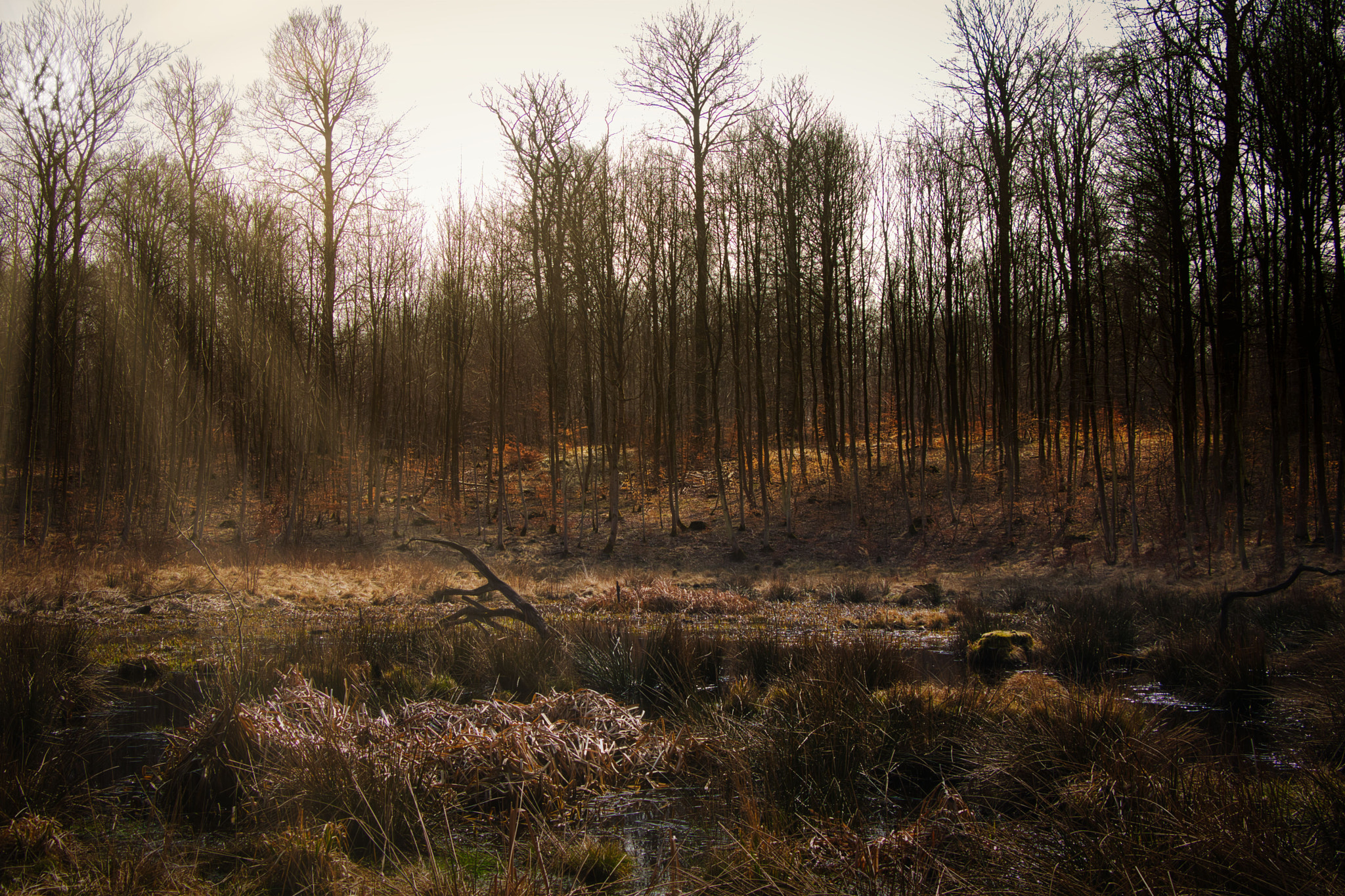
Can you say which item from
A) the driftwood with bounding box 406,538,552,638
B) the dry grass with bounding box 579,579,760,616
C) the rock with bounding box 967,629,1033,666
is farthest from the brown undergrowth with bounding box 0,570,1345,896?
the dry grass with bounding box 579,579,760,616

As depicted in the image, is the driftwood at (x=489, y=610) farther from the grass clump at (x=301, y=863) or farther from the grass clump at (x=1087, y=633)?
the grass clump at (x=1087, y=633)

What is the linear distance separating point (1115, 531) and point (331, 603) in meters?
17.3

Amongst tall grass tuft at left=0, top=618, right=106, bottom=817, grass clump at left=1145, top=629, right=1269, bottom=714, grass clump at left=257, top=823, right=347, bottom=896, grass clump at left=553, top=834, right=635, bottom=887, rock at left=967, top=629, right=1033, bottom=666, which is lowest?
rock at left=967, top=629, right=1033, bottom=666

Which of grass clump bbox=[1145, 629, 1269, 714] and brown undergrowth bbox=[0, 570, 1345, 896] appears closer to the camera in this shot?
brown undergrowth bbox=[0, 570, 1345, 896]

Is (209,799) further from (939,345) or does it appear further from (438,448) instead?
(939,345)

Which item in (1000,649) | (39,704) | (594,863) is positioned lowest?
(1000,649)

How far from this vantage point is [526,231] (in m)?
21.6

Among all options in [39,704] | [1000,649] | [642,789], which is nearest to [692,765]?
[642,789]

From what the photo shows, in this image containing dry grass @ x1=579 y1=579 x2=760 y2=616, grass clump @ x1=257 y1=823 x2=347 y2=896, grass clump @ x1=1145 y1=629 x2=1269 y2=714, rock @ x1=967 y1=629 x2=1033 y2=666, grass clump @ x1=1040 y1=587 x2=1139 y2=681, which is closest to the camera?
grass clump @ x1=257 y1=823 x2=347 y2=896


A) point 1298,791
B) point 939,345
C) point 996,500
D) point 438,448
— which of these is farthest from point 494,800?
point 939,345

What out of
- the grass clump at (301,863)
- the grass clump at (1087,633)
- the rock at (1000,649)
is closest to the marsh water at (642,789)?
the grass clump at (1087,633)

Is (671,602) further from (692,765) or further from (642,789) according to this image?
(642,789)

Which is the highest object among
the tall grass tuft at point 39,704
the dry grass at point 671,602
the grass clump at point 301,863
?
the tall grass tuft at point 39,704

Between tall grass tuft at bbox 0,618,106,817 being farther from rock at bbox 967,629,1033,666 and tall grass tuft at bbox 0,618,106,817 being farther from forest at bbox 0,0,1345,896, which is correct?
rock at bbox 967,629,1033,666
